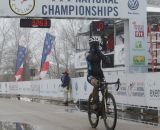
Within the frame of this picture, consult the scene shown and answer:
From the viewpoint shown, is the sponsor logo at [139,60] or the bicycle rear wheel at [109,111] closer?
the bicycle rear wheel at [109,111]

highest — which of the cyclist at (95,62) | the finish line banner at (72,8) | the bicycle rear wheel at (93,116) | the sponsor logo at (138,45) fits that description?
the finish line banner at (72,8)

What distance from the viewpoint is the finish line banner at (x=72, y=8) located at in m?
19.1

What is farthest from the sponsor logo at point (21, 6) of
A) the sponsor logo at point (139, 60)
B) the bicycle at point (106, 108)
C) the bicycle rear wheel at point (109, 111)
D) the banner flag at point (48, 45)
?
the banner flag at point (48, 45)

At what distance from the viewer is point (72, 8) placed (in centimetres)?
A: 1981

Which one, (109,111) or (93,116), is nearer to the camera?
(109,111)

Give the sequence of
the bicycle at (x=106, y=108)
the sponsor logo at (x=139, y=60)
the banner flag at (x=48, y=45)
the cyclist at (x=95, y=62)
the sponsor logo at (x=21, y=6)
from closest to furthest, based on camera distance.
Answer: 1. the bicycle at (x=106, y=108)
2. the cyclist at (x=95, y=62)
3. the sponsor logo at (x=21, y=6)
4. the sponsor logo at (x=139, y=60)
5. the banner flag at (x=48, y=45)

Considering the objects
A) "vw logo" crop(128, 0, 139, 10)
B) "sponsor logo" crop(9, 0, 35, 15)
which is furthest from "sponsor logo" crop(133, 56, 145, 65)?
"sponsor logo" crop(9, 0, 35, 15)

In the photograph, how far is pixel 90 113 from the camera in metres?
12.2

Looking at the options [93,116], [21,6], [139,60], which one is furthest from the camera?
[139,60]

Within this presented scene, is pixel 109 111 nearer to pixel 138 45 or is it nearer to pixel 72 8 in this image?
pixel 72 8

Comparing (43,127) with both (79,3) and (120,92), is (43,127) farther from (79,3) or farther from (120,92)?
(79,3)

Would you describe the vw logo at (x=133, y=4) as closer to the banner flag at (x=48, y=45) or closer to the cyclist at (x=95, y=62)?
the cyclist at (x=95, y=62)

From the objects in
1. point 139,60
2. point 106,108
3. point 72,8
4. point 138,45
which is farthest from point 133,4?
point 106,108

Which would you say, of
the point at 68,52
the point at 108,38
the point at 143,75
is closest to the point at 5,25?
the point at 68,52
